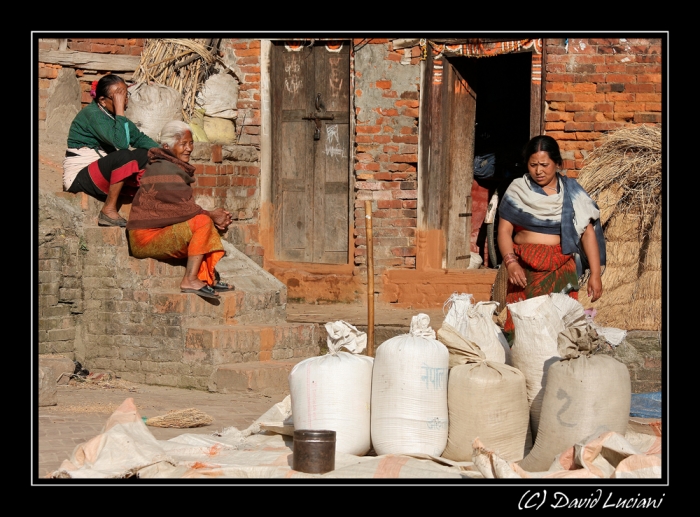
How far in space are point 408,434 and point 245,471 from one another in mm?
854

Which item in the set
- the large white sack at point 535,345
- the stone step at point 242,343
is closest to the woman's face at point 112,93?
the stone step at point 242,343

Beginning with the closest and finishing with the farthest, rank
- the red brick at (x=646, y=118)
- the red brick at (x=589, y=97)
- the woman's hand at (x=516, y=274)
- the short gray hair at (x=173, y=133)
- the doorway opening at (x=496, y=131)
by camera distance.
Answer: the woman's hand at (x=516, y=274)
the short gray hair at (x=173, y=133)
the red brick at (x=646, y=118)
the red brick at (x=589, y=97)
the doorway opening at (x=496, y=131)

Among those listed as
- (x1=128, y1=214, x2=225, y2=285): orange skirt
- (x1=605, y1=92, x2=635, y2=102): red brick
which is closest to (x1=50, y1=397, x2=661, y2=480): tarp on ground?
(x1=128, y1=214, x2=225, y2=285): orange skirt

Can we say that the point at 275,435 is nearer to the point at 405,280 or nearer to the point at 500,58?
the point at 405,280

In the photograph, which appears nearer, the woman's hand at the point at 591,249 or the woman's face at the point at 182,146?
the woman's hand at the point at 591,249

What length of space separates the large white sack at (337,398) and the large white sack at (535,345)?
0.81m

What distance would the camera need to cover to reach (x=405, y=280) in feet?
35.5

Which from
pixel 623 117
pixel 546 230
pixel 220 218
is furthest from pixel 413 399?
pixel 623 117

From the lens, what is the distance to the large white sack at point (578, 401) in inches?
210

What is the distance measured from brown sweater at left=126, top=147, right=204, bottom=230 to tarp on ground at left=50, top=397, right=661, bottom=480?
3.12 meters

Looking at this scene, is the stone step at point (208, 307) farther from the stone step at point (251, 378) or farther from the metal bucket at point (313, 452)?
the metal bucket at point (313, 452)

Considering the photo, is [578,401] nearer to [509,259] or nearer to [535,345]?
[535,345]

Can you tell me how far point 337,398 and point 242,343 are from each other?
2.86 m

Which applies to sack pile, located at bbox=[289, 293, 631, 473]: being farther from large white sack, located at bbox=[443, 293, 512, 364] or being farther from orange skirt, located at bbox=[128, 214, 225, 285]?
orange skirt, located at bbox=[128, 214, 225, 285]
